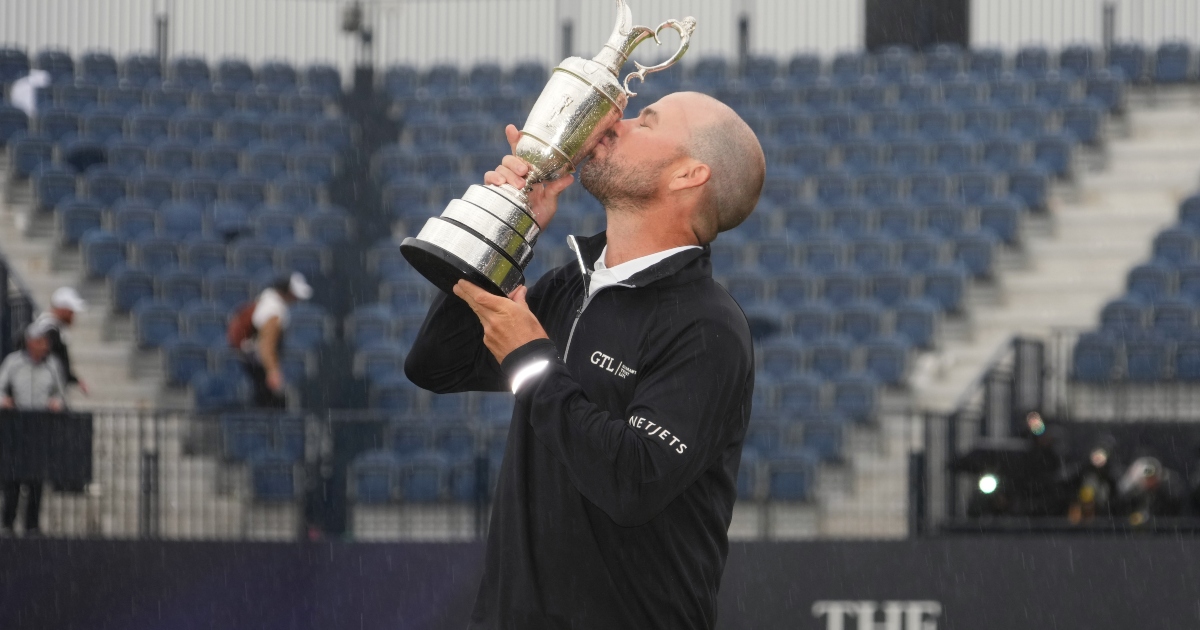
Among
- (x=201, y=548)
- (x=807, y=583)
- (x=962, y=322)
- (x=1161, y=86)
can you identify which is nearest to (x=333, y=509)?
(x=201, y=548)

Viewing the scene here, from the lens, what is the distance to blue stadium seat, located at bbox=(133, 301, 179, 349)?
40.4 feet

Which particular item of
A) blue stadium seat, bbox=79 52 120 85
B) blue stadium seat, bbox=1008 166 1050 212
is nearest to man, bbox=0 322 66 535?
blue stadium seat, bbox=79 52 120 85

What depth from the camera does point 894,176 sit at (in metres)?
14.1

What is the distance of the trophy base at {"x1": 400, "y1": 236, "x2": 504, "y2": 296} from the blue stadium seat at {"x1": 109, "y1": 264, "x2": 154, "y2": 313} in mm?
10426

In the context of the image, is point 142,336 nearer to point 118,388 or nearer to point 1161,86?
point 118,388

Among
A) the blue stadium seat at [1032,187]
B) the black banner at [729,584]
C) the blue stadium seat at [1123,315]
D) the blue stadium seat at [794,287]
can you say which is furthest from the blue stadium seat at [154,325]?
the blue stadium seat at [1032,187]

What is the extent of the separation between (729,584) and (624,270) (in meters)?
4.94

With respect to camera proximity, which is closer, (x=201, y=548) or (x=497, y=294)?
(x=497, y=294)

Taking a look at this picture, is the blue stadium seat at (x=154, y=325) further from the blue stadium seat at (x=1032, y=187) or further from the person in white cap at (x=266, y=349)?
the blue stadium seat at (x=1032, y=187)

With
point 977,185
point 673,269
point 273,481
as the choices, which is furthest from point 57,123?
point 673,269

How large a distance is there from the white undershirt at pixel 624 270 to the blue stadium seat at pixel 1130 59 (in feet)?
48.2

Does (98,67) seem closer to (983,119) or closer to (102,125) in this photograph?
(102,125)

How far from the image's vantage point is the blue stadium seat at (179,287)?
1277cm

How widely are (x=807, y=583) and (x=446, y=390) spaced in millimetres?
4730
